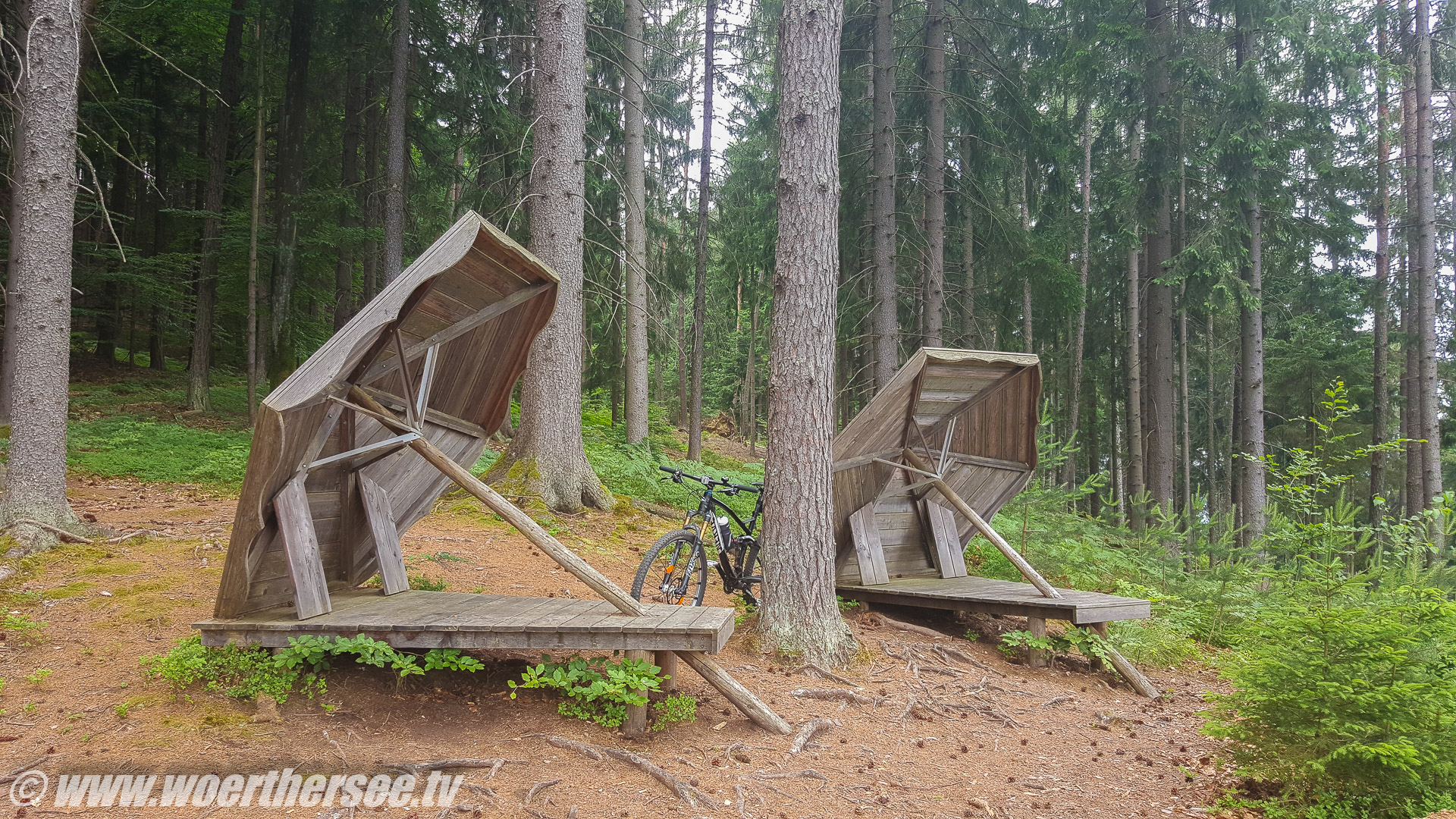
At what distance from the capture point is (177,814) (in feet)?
10.2

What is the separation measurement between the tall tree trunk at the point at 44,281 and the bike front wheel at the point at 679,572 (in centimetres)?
472

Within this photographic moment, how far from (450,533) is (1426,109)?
17.6 m

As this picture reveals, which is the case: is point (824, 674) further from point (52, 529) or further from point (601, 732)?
point (52, 529)

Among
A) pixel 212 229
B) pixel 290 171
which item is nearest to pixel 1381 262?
pixel 290 171

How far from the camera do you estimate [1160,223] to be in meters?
14.5

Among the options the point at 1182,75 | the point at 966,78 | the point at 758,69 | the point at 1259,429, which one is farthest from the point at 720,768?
the point at 758,69

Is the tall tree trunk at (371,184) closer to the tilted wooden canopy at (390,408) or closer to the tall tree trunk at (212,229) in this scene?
the tall tree trunk at (212,229)

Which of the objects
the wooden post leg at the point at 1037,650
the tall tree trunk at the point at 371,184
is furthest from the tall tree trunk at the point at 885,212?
the tall tree trunk at the point at 371,184

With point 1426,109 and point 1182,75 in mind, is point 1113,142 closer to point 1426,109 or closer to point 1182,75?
point 1182,75

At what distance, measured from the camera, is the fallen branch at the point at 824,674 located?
538 cm

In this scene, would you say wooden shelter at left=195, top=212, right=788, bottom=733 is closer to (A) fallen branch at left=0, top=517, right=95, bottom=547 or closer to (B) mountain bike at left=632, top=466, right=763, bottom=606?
(B) mountain bike at left=632, top=466, right=763, bottom=606

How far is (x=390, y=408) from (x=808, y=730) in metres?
3.27

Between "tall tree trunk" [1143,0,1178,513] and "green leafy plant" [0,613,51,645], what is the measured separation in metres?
14.8

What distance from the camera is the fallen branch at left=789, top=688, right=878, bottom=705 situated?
201 inches
